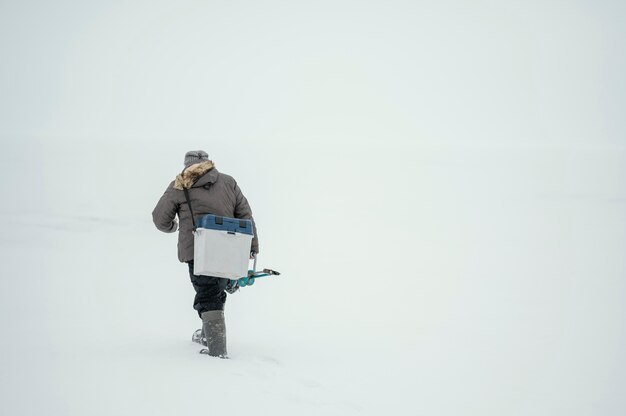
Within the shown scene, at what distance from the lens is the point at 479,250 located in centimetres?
1370

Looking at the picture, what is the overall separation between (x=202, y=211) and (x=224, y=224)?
0.25 metres

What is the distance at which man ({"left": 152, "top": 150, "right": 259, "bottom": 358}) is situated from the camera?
218 inches

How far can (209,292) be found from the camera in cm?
561

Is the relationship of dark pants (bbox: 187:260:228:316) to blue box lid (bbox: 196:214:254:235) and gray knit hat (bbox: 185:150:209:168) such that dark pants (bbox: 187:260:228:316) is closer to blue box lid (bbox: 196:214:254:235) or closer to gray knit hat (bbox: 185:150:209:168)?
blue box lid (bbox: 196:214:254:235)

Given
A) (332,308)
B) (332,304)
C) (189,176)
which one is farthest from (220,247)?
(332,304)

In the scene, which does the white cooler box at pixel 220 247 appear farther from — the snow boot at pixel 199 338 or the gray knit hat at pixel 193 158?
the snow boot at pixel 199 338

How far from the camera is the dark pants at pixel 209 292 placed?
219 inches

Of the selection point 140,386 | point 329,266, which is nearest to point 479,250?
point 329,266

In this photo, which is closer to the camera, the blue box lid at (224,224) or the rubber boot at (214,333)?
the blue box lid at (224,224)

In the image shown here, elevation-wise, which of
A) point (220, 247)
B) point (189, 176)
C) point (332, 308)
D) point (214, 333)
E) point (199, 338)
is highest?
point (189, 176)

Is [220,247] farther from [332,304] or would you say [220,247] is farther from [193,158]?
[332,304]

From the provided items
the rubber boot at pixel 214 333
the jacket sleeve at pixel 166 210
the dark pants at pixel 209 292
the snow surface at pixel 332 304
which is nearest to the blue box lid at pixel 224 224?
the jacket sleeve at pixel 166 210

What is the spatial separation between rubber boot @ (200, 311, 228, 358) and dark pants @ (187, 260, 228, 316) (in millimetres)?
58

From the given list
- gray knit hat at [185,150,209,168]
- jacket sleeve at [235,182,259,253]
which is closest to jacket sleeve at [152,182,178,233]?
gray knit hat at [185,150,209,168]
